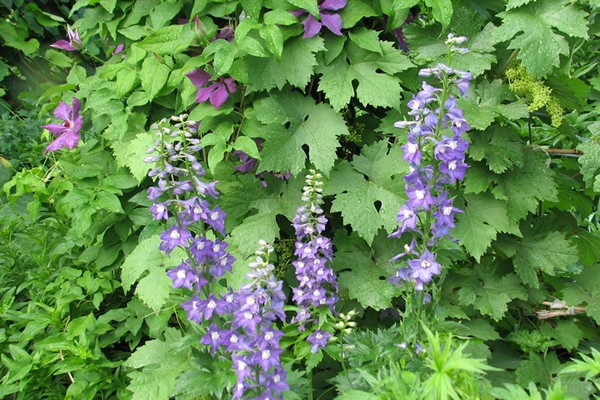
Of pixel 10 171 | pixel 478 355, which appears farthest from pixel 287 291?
pixel 10 171

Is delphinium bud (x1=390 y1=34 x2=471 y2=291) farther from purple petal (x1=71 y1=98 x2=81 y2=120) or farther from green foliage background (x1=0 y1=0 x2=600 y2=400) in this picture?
purple petal (x1=71 y1=98 x2=81 y2=120)

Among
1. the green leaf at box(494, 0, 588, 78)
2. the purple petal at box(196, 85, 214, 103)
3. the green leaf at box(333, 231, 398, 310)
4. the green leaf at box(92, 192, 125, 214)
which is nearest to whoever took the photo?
the green leaf at box(494, 0, 588, 78)

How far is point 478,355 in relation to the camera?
200 centimetres

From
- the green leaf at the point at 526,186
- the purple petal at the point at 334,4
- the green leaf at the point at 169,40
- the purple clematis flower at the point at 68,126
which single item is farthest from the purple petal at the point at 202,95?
the green leaf at the point at 526,186

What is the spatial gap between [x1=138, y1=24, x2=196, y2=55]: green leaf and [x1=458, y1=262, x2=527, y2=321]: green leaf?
135cm

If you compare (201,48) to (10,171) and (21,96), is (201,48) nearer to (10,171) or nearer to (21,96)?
(10,171)

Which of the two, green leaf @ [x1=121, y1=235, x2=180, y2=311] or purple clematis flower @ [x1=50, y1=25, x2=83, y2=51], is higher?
purple clematis flower @ [x1=50, y1=25, x2=83, y2=51]

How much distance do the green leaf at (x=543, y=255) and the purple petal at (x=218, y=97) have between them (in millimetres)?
1227

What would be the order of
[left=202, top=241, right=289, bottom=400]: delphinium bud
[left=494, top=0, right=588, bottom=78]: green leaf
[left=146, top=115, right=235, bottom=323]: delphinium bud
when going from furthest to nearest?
1. [left=494, top=0, right=588, bottom=78]: green leaf
2. [left=146, top=115, right=235, bottom=323]: delphinium bud
3. [left=202, top=241, right=289, bottom=400]: delphinium bud

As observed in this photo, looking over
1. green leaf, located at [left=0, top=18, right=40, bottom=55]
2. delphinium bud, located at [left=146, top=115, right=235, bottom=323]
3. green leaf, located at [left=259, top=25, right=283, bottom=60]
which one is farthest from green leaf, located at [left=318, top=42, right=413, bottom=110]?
green leaf, located at [left=0, top=18, right=40, bottom=55]

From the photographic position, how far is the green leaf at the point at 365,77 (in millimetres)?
1949

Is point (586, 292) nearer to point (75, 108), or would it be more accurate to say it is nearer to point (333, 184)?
point (333, 184)

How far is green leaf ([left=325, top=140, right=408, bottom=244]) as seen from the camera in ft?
6.55

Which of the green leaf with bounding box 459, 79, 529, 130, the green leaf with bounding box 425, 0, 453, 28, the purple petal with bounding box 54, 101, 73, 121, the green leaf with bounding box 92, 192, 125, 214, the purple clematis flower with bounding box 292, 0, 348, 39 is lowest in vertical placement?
the green leaf with bounding box 92, 192, 125, 214
